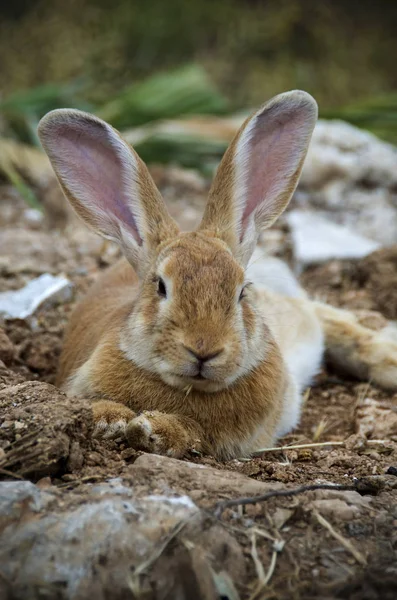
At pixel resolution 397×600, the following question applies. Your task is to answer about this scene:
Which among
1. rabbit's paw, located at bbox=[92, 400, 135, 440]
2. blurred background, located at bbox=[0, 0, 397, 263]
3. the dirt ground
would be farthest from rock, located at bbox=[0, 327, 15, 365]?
blurred background, located at bbox=[0, 0, 397, 263]

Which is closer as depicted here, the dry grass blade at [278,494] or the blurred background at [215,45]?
the dry grass blade at [278,494]

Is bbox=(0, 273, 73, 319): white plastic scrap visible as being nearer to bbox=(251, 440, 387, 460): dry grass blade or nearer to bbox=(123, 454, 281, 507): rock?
bbox=(251, 440, 387, 460): dry grass blade

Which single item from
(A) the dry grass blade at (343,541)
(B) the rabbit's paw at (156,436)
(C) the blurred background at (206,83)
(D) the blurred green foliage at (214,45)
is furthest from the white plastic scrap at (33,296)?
(D) the blurred green foliage at (214,45)

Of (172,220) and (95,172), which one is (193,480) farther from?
(95,172)

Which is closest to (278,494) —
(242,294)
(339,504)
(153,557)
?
(339,504)

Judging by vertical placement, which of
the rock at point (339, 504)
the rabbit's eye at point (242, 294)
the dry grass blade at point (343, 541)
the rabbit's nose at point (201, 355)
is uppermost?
the rabbit's eye at point (242, 294)

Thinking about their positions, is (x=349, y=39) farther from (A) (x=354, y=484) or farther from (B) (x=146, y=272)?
(A) (x=354, y=484)

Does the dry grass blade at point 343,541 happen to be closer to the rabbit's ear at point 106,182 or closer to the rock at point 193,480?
the rock at point 193,480
